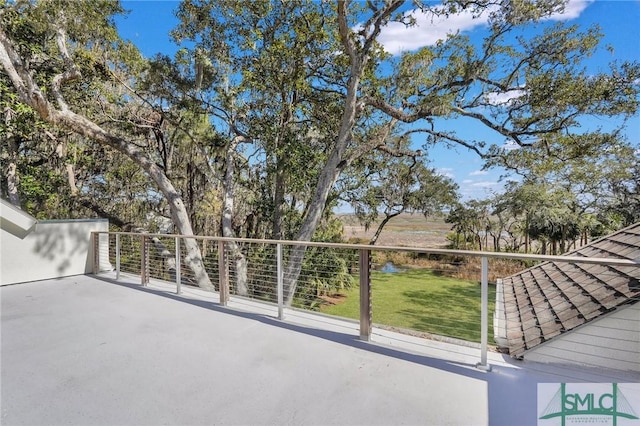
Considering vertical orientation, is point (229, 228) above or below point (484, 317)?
above

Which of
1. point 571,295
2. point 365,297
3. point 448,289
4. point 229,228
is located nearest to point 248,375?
point 365,297

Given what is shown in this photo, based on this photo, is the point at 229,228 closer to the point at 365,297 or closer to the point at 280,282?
the point at 280,282

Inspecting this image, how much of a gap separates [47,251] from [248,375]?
5305 millimetres

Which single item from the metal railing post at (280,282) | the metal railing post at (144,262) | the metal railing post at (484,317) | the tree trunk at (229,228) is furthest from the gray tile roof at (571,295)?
the tree trunk at (229,228)

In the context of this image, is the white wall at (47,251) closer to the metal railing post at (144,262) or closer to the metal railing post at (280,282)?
the metal railing post at (144,262)

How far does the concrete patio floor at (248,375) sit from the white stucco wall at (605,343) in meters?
0.88

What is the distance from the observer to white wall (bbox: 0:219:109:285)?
508cm

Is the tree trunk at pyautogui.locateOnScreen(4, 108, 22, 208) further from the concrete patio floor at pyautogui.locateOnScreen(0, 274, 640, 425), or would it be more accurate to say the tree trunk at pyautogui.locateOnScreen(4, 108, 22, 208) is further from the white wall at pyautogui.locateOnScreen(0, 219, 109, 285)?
the concrete patio floor at pyautogui.locateOnScreen(0, 274, 640, 425)

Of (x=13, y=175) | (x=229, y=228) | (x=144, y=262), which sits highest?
(x=13, y=175)

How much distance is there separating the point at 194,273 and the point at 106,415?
5.65 metres

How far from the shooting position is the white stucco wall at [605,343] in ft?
9.27

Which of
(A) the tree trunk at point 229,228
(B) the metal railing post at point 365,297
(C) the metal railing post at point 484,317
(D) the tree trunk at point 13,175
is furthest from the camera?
(D) the tree trunk at point 13,175

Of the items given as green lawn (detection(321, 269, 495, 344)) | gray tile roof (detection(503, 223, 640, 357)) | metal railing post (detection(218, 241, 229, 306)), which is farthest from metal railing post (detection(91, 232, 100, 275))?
gray tile roof (detection(503, 223, 640, 357))

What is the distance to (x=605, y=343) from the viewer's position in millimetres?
3068
